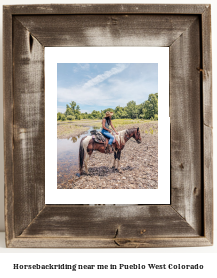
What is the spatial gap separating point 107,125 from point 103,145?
0.09 metres

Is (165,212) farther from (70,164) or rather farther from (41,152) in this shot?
(41,152)

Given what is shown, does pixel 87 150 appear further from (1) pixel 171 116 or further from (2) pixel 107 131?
(1) pixel 171 116

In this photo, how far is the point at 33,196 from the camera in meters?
0.81

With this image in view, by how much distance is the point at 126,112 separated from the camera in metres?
0.84

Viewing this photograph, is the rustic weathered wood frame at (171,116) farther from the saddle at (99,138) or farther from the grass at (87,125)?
the saddle at (99,138)

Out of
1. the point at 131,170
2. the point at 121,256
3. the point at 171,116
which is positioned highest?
the point at 171,116

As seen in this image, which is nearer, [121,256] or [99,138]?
[121,256]

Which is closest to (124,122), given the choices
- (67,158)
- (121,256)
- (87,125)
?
(87,125)

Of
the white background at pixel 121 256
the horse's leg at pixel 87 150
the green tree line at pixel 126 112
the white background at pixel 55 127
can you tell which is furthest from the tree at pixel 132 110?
the white background at pixel 121 256

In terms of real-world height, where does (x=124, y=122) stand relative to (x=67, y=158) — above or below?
above

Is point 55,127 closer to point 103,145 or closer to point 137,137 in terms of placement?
point 103,145

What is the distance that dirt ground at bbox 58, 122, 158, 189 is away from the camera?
0.83m

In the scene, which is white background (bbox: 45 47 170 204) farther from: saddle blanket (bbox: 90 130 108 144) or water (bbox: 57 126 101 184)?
saddle blanket (bbox: 90 130 108 144)

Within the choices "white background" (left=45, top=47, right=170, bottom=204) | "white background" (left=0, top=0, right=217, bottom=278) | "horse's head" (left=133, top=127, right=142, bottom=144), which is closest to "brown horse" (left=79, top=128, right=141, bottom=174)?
"horse's head" (left=133, top=127, right=142, bottom=144)
